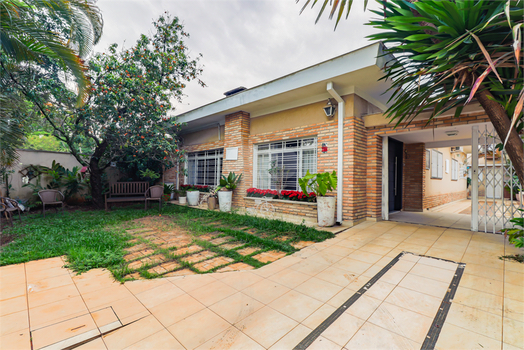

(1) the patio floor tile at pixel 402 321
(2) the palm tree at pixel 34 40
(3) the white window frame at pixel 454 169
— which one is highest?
(2) the palm tree at pixel 34 40

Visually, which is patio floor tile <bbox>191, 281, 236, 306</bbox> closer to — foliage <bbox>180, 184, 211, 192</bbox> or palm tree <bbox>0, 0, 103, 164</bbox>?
palm tree <bbox>0, 0, 103, 164</bbox>

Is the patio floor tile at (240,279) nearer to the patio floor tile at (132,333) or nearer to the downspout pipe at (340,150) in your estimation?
the patio floor tile at (132,333)

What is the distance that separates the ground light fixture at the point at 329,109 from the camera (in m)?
5.58

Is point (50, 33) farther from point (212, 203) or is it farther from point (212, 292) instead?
point (212, 203)

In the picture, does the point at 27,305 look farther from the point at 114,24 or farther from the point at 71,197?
the point at 71,197

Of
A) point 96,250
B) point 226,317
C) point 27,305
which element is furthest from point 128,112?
point 226,317

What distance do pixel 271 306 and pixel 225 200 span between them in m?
5.35

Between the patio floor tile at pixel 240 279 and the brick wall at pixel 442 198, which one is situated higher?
the brick wall at pixel 442 198

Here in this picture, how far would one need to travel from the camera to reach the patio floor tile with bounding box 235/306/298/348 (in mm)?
1672

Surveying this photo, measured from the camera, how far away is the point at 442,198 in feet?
32.9

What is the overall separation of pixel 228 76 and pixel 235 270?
940 centimetres

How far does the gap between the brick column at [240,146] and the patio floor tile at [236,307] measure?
530cm

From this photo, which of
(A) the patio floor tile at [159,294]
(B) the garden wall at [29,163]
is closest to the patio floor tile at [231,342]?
(A) the patio floor tile at [159,294]

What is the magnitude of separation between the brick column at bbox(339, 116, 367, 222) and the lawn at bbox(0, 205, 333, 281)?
1.18 meters
